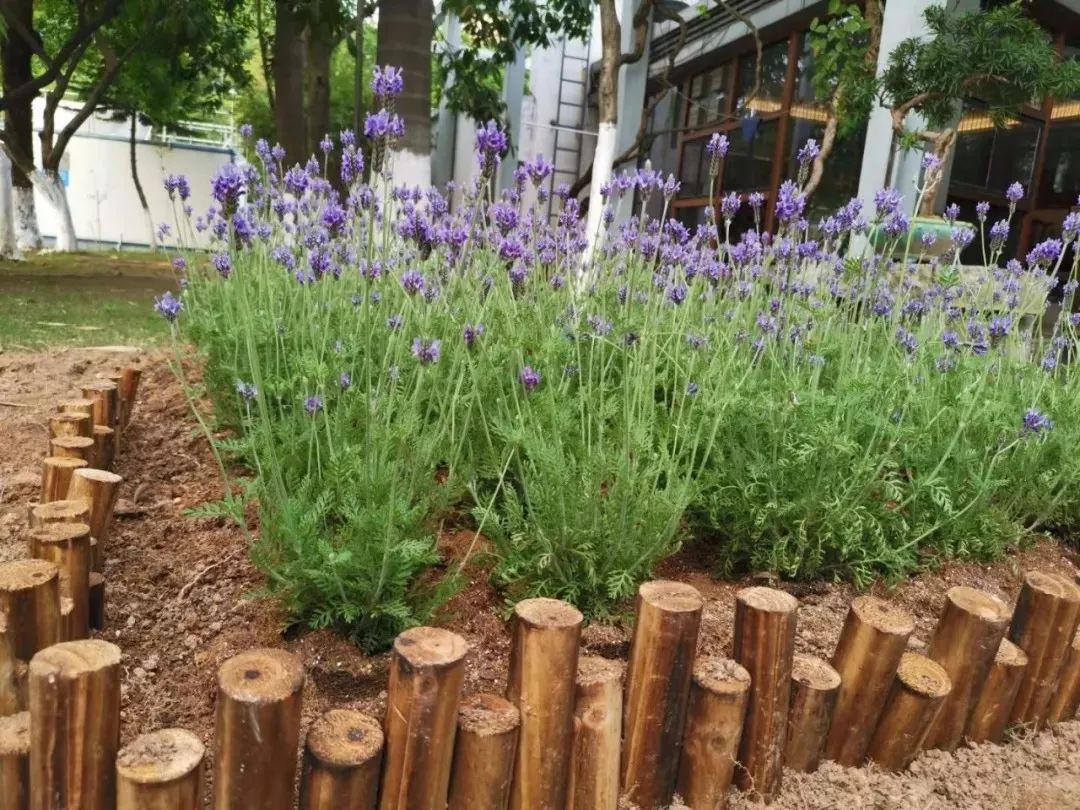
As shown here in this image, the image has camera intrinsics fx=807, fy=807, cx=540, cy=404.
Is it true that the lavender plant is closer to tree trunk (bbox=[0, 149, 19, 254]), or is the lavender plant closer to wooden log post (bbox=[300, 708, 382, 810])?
wooden log post (bbox=[300, 708, 382, 810])

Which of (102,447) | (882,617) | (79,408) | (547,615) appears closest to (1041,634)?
(882,617)

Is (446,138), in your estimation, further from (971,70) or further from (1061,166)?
(971,70)

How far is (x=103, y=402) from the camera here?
2.38 metres

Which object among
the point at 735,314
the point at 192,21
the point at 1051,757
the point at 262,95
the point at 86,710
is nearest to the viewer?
the point at 86,710

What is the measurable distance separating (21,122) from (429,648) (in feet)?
44.3

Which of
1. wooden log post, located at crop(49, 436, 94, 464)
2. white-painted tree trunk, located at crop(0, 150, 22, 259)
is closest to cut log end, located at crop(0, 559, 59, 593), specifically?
wooden log post, located at crop(49, 436, 94, 464)

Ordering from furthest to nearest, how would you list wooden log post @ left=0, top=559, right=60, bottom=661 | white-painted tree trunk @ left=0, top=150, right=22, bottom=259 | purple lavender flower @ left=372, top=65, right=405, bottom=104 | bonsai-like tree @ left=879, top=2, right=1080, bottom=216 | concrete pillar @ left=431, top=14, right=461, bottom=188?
concrete pillar @ left=431, top=14, right=461, bottom=188 → white-painted tree trunk @ left=0, top=150, right=22, bottom=259 → bonsai-like tree @ left=879, top=2, right=1080, bottom=216 → purple lavender flower @ left=372, top=65, right=405, bottom=104 → wooden log post @ left=0, top=559, right=60, bottom=661

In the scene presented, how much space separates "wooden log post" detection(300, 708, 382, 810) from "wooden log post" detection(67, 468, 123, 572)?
873mm

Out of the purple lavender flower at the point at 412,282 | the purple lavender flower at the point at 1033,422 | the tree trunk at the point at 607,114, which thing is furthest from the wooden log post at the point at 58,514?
the tree trunk at the point at 607,114

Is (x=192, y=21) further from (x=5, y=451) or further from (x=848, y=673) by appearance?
(x=848, y=673)

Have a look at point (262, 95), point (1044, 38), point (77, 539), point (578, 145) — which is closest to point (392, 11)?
point (1044, 38)

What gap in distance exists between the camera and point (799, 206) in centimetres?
238

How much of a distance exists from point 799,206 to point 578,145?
34.4 feet

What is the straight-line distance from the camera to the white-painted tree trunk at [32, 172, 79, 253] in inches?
477
